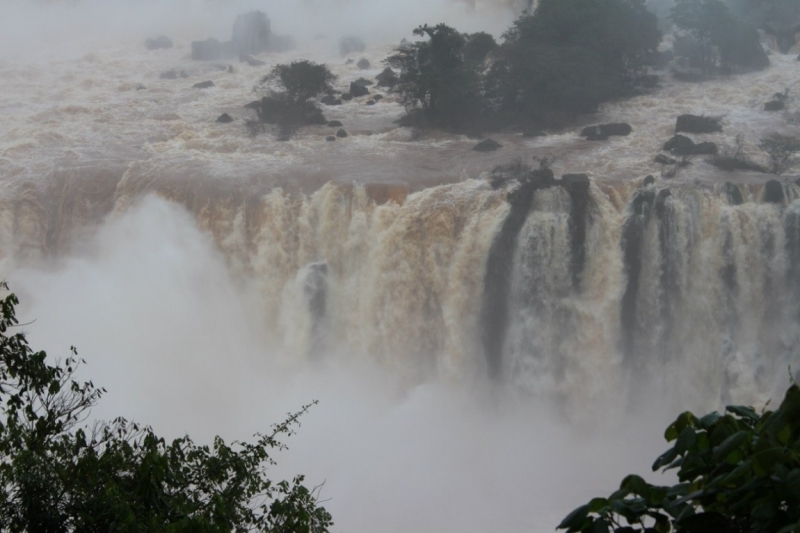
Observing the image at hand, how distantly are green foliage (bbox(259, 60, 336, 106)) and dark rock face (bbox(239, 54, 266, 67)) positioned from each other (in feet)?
28.4

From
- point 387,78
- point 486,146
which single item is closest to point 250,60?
point 387,78

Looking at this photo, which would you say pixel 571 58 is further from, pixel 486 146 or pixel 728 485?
pixel 728 485

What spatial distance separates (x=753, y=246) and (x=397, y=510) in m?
10.3

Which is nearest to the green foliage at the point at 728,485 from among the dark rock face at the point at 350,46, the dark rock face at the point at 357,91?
the dark rock face at the point at 357,91

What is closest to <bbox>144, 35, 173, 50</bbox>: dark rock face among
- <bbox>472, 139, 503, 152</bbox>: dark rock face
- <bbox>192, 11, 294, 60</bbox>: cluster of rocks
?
<bbox>192, 11, 294, 60</bbox>: cluster of rocks

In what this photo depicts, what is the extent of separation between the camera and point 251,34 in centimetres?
4975

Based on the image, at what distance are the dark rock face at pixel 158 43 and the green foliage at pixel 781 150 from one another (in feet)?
110

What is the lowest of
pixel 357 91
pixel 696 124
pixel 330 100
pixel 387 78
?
pixel 696 124

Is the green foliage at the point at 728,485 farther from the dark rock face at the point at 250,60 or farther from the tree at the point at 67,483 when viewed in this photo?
the dark rock face at the point at 250,60

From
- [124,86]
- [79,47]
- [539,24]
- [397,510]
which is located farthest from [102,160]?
[79,47]

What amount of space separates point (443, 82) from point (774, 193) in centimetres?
1298

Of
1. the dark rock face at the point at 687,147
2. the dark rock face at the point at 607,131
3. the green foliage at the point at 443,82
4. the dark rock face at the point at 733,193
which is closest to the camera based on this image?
the dark rock face at the point at 733,193

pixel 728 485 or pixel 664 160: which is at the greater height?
pixel 728 485

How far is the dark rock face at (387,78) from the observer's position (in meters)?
35.9
